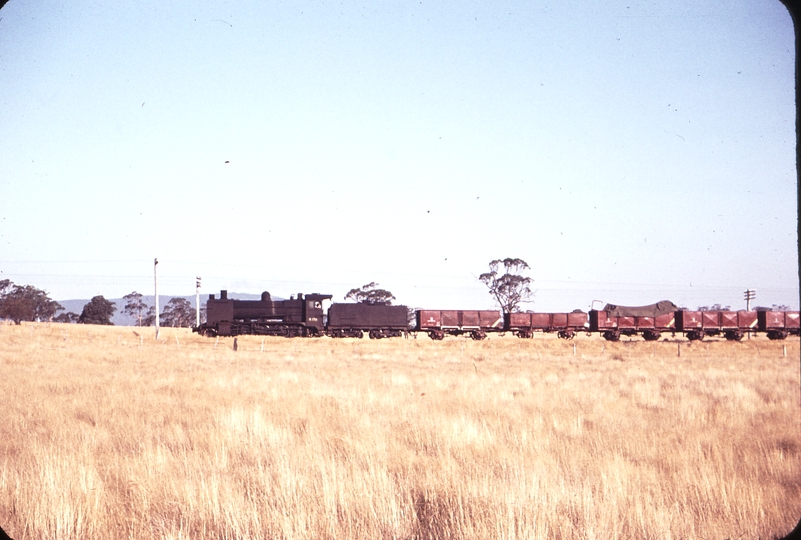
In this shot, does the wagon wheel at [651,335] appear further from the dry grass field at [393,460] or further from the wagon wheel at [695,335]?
the dry grass field at [393,460]

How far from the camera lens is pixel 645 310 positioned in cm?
4894

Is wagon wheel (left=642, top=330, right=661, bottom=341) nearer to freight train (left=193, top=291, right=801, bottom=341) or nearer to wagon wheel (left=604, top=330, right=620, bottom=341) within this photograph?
freight train (left=193, top=291, right=801, bottom=341)

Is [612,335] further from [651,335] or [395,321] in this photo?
[395,321]

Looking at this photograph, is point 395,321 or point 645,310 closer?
point 645,310

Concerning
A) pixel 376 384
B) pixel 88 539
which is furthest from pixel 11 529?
pixel 376 384

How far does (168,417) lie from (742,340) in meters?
49.6

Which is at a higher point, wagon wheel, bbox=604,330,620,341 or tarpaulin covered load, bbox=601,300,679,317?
tarpaulin covered load, bbox=601,300,679,317

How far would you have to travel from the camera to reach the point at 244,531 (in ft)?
18.6

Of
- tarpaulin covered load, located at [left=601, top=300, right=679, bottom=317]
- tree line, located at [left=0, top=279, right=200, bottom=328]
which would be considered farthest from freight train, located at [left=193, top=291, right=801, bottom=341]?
tree line, located at [left=0, top=279, right=200, bottom=328]

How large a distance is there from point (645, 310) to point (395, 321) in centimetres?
2152

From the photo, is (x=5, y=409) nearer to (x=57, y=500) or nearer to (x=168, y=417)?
(x=168, y=417)

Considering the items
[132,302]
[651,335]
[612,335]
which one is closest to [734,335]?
[651,335]

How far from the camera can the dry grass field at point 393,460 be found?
230 inches

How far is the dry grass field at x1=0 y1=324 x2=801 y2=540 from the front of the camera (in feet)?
19.2
